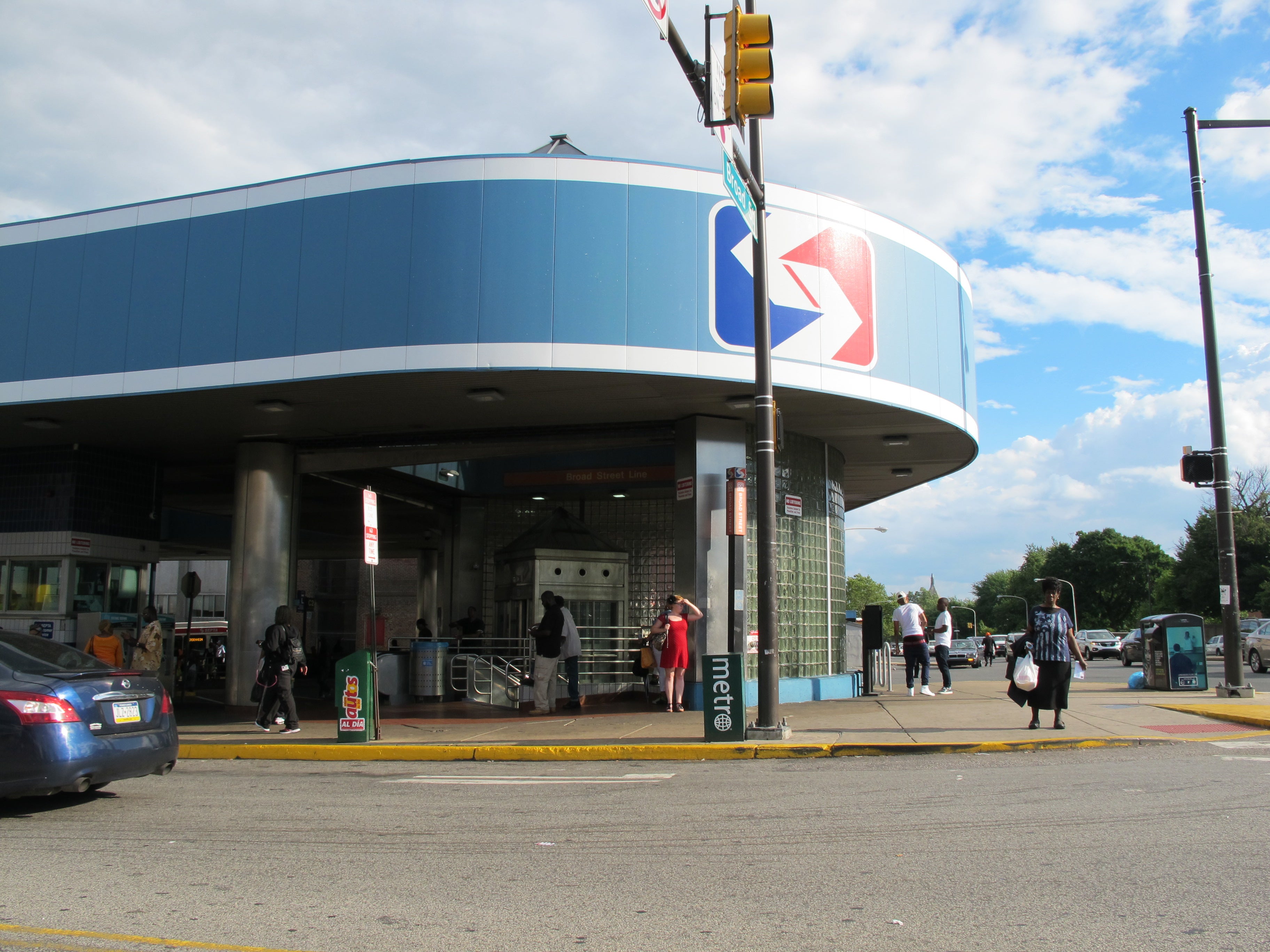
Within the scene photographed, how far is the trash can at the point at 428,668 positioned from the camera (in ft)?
61.2

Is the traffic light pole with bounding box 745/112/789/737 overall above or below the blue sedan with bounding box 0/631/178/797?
above

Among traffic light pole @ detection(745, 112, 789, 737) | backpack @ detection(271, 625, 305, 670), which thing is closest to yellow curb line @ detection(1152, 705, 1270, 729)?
traffic light pole @ detection(745, 112, 789, 737)

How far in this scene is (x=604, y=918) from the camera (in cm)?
470

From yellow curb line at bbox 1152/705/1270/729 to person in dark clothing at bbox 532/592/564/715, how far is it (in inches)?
335

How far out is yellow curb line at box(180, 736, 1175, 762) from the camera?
34.2 feet

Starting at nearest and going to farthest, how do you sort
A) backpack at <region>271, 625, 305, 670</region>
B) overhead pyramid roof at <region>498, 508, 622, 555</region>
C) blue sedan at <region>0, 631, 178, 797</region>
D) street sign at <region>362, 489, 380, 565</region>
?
blue sedan at <region>0, 631, 178, 797</region> → street sign at <region>362, 489, 380, 565</region> → backpack at <region>271, 625, 305, 670</region> → overhead pyramid roof at <region>498, 508, 622, 555</region>

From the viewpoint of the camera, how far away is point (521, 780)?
9453 mm

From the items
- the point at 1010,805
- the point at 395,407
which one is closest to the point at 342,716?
the point at 395,407

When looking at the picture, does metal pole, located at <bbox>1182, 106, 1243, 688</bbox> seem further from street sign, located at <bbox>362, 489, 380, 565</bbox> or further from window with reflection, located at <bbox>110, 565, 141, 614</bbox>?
window with reflection, located at <bbox>110, 565, 141, 614</bbox>

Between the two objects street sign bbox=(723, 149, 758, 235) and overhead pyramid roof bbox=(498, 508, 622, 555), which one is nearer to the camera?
street sign bbox=(723, 149, 758, 235)

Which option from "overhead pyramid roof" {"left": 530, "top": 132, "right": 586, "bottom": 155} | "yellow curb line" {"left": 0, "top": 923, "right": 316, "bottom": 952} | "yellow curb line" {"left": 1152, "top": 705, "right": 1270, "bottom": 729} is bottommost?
"yellow curb line" {"left": 0, "top": 923, "right": 316, "bottom": 952}

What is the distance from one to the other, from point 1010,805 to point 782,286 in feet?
28.3

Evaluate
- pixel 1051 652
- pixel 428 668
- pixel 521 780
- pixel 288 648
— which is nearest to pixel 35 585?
pixel 428 668

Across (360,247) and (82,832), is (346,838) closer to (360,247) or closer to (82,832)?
(82,832)
